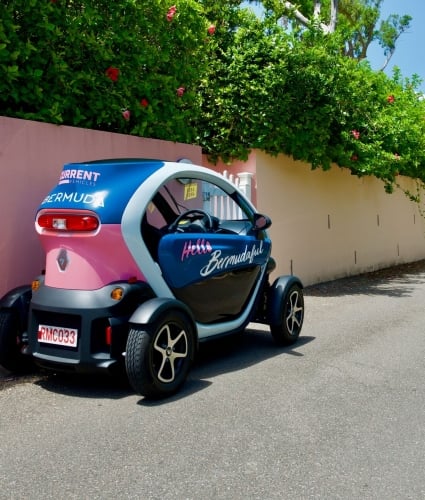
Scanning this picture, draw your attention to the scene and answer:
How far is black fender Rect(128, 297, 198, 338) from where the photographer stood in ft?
14.1

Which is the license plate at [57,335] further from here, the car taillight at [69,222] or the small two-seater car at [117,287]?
the car taillight at [69,222]

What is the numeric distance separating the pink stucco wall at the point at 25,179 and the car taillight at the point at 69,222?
3.98 feet

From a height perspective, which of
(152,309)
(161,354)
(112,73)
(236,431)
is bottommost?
(236,431)

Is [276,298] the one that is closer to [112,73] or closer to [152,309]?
[152,309]

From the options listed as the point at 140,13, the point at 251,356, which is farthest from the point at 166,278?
the point at 140,13

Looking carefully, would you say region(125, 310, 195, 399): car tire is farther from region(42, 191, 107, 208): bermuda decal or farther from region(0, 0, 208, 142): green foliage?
region(0, 0, 208, 142): green foliage

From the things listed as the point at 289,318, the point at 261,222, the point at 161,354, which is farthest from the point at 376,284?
the point at 161,354

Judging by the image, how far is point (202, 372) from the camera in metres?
5.26

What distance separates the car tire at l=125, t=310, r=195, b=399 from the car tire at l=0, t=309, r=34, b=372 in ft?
3.79

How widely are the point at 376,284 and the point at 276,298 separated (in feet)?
20.6

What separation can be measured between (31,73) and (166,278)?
2.93m

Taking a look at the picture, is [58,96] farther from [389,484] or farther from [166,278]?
[389,484]

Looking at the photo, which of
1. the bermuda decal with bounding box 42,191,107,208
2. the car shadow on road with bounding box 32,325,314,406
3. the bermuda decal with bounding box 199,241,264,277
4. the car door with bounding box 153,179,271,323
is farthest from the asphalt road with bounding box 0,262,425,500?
the bermuda decal with bounding box 42,191,107,208

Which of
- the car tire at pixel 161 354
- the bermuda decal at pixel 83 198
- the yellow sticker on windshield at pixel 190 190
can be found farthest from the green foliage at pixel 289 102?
the car tire at pixel 161 354
